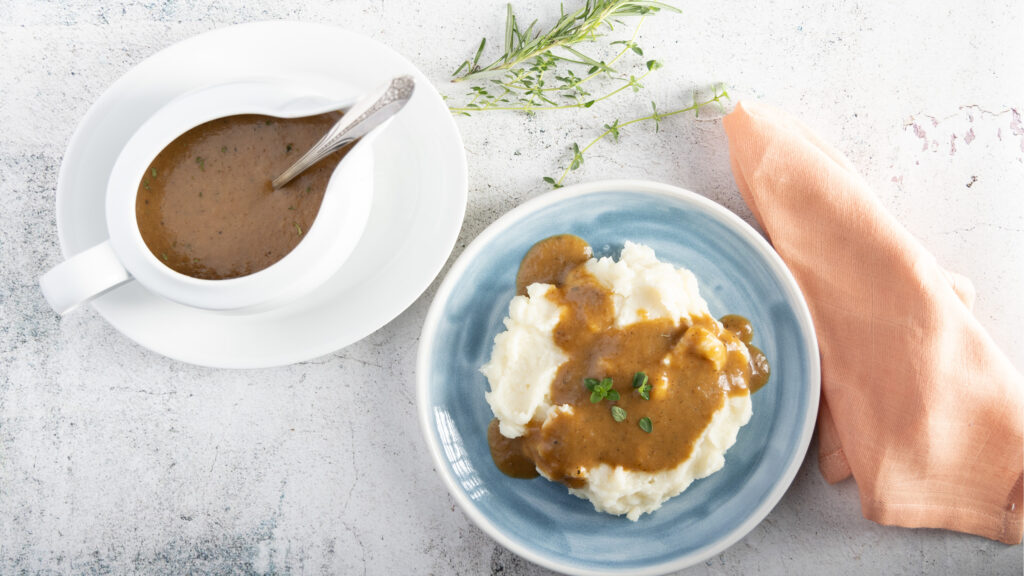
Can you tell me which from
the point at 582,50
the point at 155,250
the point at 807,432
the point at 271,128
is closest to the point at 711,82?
the point at 582,50

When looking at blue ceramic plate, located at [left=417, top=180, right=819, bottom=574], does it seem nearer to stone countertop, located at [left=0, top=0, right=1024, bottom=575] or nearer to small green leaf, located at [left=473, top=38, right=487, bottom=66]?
stone countertop, located at [left=0, top=0, right=1024, bottom=575]

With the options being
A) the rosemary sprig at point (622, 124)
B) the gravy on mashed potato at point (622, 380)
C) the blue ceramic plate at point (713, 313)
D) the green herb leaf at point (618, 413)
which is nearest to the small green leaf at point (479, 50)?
the rosemary sprig at point (622, 124)

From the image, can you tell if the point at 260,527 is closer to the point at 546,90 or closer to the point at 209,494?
the point at 209,494

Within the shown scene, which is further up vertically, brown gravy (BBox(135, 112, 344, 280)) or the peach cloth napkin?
brown gravy (BBox(135, 112, 344, 280))

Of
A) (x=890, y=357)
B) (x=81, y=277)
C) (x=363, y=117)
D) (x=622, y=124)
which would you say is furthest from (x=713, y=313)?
(x=81, y=277)

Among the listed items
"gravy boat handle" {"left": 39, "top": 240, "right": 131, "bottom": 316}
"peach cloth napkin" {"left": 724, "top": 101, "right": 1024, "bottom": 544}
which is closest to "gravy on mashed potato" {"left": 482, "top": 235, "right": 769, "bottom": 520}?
"peach cloth napkin" {"left": 724, "top": 101, "right": 1024, "bottom": 544}

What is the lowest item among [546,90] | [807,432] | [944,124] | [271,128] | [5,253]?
[807,432]

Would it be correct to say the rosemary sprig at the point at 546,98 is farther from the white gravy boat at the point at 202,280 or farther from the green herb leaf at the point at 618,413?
the green herb leaf at the point at 618,413
